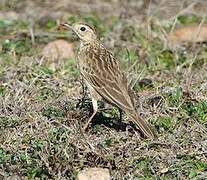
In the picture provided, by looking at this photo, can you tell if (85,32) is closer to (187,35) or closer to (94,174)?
(94,174)

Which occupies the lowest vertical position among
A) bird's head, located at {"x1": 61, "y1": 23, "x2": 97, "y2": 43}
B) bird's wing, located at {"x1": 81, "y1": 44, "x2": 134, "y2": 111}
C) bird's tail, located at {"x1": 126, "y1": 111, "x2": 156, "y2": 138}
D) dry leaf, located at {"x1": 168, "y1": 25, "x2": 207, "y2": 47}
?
dry leaf, located at {"x1": 168, "y1": 25, "x2": 207, "y2": 47}

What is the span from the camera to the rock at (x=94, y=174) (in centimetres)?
650

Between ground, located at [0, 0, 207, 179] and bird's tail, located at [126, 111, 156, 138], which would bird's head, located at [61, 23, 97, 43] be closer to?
ground, located at [0, 0, 207, 179]

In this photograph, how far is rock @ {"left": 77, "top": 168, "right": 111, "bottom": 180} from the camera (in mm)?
6500

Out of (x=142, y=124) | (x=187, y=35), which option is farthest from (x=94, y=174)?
(x=187, y=35)

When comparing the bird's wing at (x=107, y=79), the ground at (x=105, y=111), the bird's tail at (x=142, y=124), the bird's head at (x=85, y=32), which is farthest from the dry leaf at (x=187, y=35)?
the bird's tail at (x=142, y=124)

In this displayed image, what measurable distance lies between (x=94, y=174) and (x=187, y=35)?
5.33m

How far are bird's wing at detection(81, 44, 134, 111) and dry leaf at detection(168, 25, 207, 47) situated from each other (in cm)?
322

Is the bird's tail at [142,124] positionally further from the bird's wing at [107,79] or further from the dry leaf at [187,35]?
the dry leaf at [187,35]

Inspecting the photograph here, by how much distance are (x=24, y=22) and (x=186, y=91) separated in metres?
4.21

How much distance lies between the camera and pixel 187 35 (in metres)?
11.5

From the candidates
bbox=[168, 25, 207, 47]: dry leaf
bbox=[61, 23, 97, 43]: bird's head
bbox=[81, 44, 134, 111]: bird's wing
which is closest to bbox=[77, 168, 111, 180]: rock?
bbox=[81, 44, 134, 111]: bird's wing

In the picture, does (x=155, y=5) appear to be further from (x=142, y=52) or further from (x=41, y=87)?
(x=41, y=87)

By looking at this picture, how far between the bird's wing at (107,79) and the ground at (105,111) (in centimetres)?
35
